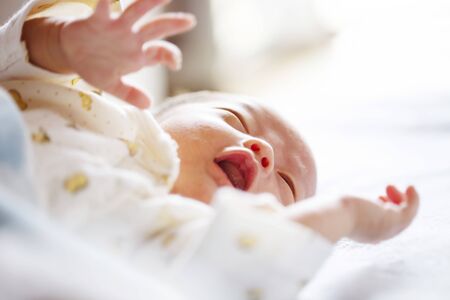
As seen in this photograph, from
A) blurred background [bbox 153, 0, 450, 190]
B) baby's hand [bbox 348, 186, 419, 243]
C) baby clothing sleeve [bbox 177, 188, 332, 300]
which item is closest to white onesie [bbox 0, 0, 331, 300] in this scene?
baby clothing sleeve [bbox 177, 188, 332, 300]

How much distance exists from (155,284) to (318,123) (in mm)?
1078

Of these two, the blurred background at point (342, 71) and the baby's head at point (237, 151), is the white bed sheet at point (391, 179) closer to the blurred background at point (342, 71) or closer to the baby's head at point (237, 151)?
the blurred background at point (342, 71)

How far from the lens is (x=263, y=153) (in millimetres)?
907

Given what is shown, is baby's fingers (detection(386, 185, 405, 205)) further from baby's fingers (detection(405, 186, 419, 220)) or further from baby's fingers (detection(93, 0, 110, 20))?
baby's fingers (detection(93, 0, 110, 20))

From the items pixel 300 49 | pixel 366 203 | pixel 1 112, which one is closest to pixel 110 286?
pixel 1 112

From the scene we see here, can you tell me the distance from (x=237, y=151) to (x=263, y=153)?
1.7 inches

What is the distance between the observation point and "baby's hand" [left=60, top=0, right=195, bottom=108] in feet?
2.31

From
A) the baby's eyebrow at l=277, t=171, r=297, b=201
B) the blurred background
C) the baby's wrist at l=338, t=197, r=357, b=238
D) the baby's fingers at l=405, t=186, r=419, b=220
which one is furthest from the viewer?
the blurred background

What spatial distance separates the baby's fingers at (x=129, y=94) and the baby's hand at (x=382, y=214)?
0.24 metres

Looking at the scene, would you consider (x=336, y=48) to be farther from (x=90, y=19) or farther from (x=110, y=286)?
(x=110, y=286)

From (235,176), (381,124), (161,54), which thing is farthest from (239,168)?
(381,124)

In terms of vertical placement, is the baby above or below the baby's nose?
above

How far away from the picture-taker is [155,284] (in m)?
0.56

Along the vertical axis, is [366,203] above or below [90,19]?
below
